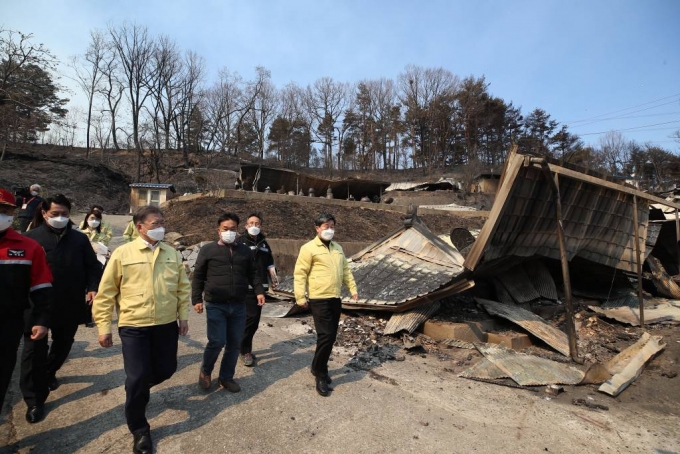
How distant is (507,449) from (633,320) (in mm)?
6936

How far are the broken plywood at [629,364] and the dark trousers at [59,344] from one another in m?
5.71

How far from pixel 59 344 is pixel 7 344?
1.02m

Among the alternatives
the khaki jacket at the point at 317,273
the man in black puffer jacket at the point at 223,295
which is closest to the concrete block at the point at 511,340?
the khaki jacket at the point at 317,273

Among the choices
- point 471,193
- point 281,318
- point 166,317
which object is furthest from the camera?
point 471,193

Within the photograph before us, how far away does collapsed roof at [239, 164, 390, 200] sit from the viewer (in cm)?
1964

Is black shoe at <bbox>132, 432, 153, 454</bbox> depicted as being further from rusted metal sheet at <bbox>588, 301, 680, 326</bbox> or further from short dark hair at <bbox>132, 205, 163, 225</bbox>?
rusted metal sheet at <bbox>588, 301, 680, 326</bbox>

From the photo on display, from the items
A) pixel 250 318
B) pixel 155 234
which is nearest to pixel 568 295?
pixel 250 318

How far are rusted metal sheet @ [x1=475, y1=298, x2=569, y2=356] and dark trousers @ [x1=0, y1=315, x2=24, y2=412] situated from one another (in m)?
6.35

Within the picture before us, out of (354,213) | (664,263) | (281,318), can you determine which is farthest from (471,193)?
(281,318)

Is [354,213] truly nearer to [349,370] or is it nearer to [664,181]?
[349,370]

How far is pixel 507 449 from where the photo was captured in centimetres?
294

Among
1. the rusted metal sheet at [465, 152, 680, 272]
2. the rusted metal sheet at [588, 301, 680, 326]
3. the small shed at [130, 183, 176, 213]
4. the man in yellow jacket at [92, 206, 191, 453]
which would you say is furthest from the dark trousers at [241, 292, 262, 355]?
the small shed at [130, 183, 176, 213]

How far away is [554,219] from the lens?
626cm

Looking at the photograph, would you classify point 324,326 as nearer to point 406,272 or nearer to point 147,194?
point 406,272
